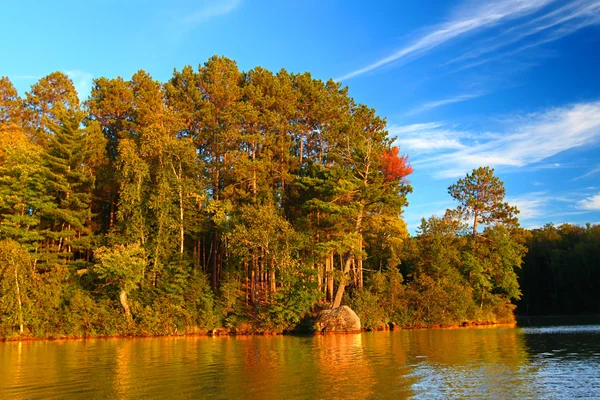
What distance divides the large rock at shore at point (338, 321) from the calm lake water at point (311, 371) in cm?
872

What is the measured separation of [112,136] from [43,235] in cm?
1206

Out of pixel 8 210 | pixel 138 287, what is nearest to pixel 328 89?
pixel 138 287

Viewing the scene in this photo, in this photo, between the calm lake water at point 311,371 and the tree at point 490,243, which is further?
the tree at point 490,243

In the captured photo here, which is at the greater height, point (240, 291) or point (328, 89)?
point (328, 89)

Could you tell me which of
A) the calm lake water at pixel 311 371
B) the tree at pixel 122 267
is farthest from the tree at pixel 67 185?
the calm lake water at pixel 311 371

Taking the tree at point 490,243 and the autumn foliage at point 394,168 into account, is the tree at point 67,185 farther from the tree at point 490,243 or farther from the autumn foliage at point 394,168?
the tree at point 490,243

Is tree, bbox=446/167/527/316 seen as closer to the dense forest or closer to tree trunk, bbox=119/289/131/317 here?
the dense forest

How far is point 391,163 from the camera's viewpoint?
4456cm

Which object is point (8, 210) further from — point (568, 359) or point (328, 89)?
point (568, 359)

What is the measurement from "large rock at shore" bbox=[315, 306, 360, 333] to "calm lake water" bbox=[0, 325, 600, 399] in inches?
343

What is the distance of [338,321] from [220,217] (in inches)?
473

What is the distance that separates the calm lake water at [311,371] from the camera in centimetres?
1412

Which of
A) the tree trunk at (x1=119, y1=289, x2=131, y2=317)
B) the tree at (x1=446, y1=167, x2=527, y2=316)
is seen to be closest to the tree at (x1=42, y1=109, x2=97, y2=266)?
the tree trunk at (x1=119, y1=289, x2=131, y2=317)

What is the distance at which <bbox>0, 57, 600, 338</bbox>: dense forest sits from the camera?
37.7 m
